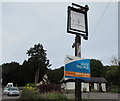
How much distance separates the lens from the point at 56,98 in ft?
40.0

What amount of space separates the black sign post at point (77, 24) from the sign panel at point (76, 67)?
0.71 m

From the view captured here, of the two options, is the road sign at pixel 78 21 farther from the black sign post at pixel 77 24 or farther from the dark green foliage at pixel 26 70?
the dark green foliage at pixel 26 70

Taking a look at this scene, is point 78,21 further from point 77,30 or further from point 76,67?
point 76,67

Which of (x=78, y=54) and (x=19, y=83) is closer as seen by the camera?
(x=78, y=54)

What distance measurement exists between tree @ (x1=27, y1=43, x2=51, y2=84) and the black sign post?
194 ft

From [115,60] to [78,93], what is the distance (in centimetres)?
3823

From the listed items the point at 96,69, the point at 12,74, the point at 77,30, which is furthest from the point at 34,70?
the point at 77,30

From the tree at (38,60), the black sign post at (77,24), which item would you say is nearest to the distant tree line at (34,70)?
the tree at (38,60)

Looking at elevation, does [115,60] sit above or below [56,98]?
above

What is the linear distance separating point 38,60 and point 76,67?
6484 cm

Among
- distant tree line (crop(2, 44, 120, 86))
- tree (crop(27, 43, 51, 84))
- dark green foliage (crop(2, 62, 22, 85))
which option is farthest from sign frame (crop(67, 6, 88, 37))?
dark green foliage (crop(2, 62, 22, 85))

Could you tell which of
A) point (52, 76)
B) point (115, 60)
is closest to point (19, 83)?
point (52, 76)

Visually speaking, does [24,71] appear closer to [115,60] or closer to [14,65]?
[14,65]

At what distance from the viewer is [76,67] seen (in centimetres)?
987
